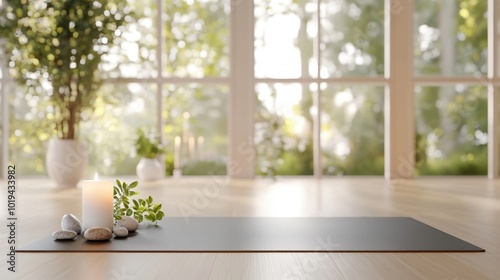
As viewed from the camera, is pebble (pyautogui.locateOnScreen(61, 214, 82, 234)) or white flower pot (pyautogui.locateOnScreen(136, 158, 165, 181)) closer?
pebble (pyautogui.locateOnScreen(61, 214, 82, 234))

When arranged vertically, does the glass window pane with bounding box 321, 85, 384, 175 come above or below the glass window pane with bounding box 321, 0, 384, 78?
below

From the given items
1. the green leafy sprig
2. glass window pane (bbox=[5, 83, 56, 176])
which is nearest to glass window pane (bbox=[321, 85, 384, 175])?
glass window pane (bbox=[5, 83, 56, 176])

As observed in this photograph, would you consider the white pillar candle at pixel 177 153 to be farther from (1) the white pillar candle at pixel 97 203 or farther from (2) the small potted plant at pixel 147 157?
(1) the white pillar candle at pixel 97 203

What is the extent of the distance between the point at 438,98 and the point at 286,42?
1.75 metres

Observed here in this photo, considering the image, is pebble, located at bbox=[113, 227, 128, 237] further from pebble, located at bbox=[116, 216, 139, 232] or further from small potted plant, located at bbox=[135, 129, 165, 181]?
small potted plant, located at bbox=[135, 129, 165, 181]

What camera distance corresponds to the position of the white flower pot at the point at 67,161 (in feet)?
17.0

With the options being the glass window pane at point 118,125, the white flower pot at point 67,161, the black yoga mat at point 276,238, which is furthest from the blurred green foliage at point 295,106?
the black yoga mat at point 276,238

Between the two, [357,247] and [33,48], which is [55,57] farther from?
[357,247]

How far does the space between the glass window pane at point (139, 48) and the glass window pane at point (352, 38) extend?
167cm

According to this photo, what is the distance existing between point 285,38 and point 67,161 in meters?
2.49

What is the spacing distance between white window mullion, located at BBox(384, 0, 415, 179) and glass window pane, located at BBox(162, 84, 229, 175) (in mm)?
1620

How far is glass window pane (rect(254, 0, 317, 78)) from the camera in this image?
630cm

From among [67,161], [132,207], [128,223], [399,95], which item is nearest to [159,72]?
[67,161]

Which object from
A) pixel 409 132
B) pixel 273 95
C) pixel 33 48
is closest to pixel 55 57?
pixel 33 48
